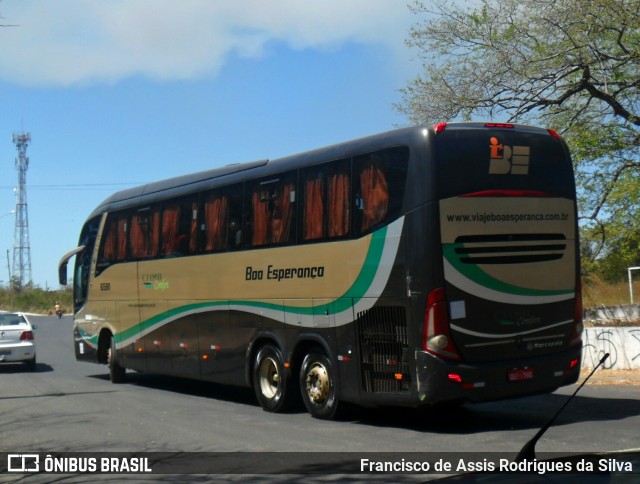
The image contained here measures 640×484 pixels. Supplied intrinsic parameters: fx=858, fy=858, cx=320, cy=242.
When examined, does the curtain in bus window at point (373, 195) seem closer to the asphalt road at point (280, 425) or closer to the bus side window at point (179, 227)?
the asphalt road at point (280, 425)

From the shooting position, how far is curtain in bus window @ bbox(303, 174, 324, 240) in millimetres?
11891

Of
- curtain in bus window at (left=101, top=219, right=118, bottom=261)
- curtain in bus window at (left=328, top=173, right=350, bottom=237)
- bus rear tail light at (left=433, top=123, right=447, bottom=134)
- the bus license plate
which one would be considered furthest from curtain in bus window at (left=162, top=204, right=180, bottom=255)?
the bus license plate

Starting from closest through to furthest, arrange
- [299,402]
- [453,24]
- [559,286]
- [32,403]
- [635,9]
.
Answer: [559,286], [299,402], [32,403], [635,9], [453,24]

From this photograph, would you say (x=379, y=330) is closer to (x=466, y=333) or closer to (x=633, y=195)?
(x=466, y=333)

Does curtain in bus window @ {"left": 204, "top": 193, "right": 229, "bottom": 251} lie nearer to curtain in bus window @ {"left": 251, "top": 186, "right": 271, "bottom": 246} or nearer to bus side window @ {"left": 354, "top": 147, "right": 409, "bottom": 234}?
curtain in bus window @ {"left": 251, "top": 186, "right": 271, "bottom": 246}

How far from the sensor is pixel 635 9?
795 inches

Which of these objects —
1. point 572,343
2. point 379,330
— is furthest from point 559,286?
point 379,330

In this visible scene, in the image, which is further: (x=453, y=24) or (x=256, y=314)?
(x=453, y=24)

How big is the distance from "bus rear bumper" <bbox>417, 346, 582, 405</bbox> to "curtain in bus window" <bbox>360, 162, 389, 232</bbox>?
1.86m

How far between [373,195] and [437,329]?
6.46ft

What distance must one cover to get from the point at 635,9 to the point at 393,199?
12.6 metres

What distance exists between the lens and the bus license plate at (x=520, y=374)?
10.5 m

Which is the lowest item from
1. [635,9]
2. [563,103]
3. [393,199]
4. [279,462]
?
[279,462]

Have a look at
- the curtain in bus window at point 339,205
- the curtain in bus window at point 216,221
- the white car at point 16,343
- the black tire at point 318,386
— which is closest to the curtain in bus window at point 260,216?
the curtain in bus window at point 216,221
